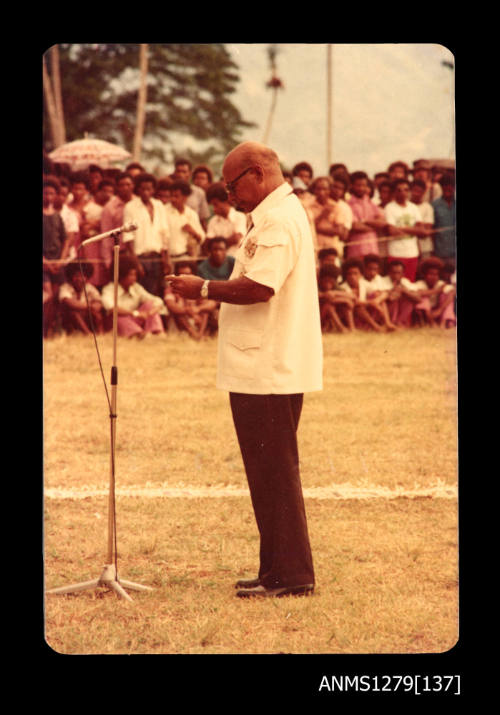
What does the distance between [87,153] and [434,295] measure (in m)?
2.53

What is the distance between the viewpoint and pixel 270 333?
6102 mm

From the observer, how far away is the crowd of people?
824 cm

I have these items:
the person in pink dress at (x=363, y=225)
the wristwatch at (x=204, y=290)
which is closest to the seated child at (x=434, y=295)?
the person in pink dress at (x=363, y=225)

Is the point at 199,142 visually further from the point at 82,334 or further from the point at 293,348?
the point at 293,348

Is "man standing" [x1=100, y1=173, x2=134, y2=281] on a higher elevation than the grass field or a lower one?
higher

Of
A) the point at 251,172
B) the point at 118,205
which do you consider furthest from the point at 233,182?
the point at 118,205

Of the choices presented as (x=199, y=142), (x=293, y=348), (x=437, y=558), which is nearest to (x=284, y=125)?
(x=199, y=142)

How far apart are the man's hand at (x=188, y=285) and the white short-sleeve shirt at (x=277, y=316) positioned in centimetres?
22

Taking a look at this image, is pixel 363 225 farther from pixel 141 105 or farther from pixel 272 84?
pixel 272 84

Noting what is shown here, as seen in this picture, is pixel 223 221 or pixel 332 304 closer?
pixel 223 221

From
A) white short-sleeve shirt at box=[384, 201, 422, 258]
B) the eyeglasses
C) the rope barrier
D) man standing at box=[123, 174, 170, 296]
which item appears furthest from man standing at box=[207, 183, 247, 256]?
the eyeglasses

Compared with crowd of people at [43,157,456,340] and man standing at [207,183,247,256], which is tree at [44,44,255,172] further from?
man standing at [207,183,247,256]

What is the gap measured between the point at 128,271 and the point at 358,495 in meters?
2.51

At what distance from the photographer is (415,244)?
365 inches
